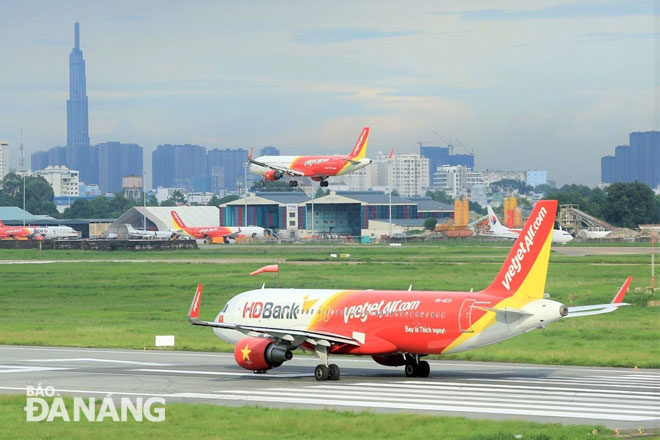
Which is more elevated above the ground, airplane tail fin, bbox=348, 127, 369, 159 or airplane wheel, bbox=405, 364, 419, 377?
airplane tail fin, bbox=348, 127, 369, 159

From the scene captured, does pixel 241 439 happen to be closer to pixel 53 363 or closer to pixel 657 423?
pixel 657 423

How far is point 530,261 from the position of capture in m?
41.4

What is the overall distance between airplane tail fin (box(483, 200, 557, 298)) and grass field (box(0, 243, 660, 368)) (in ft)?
33.7

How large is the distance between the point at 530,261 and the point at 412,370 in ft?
23.3

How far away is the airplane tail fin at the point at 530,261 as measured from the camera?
1626 inches

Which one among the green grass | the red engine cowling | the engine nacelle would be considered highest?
the engine nacelle

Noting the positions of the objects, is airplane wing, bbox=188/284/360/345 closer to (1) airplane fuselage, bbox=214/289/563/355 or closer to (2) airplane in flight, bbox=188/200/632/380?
(2) airplane in flight, bbox=188/200/632/380

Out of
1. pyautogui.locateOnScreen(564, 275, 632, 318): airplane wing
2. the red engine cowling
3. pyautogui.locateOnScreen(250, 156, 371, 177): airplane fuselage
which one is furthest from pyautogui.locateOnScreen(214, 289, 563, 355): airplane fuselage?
pyautogui.locateOnScreen(250, 156, 371, 177): airplane fuselage

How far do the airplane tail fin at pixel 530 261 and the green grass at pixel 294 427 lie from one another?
10.2m

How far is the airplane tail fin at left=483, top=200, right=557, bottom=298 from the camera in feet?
136

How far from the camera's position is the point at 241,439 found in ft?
97.1

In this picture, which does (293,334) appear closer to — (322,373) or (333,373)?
(322,373)

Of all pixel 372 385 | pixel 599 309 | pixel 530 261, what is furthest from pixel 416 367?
pixel 599 309

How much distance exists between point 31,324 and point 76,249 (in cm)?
10121
